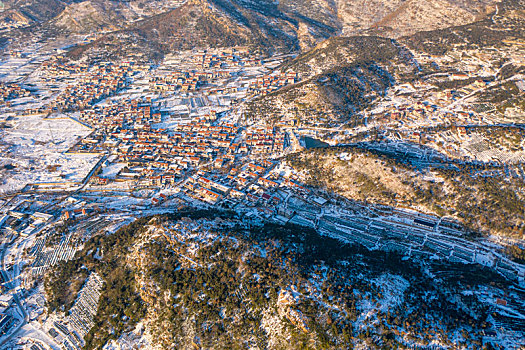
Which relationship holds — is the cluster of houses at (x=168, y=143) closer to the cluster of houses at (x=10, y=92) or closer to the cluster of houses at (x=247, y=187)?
the cluster of houses at (x=247, y=187)

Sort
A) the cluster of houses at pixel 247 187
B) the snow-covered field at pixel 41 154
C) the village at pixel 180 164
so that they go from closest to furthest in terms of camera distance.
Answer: the village at pixel 180 164 < the cluster of houses at pixel 247 187 < the snow-covered field at pixel 41 154

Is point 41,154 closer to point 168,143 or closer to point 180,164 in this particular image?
point 168,143

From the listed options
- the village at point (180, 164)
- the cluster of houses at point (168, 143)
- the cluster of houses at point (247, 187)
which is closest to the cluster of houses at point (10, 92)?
the village at point (180, 164)

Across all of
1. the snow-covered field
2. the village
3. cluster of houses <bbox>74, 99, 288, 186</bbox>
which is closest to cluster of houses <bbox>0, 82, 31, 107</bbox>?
the village

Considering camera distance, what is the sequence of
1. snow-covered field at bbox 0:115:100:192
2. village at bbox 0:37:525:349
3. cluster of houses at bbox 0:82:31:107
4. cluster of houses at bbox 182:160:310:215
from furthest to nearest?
cluster of houses at bbox 0:82:31:107
snow-covered field at bbox 0:115:100:192
cluster of houses at bbox 182:160:310:215
village at bbox 0:37:525:349

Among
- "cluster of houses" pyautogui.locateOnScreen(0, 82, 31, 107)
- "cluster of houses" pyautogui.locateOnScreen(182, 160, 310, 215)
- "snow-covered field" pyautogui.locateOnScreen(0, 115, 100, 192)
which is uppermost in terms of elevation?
"cluster of houses" pyautogui.locateOnScreen(0, 82, 31, 107)

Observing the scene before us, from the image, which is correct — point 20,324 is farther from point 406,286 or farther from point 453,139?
point 453,139

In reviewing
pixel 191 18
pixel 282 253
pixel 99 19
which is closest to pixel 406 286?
pixel 282 253

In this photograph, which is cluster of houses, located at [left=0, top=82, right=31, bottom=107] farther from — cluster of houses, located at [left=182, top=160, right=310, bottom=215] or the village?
cluster of houses, located at [left=182, top=160, right=310, bottom=215]
